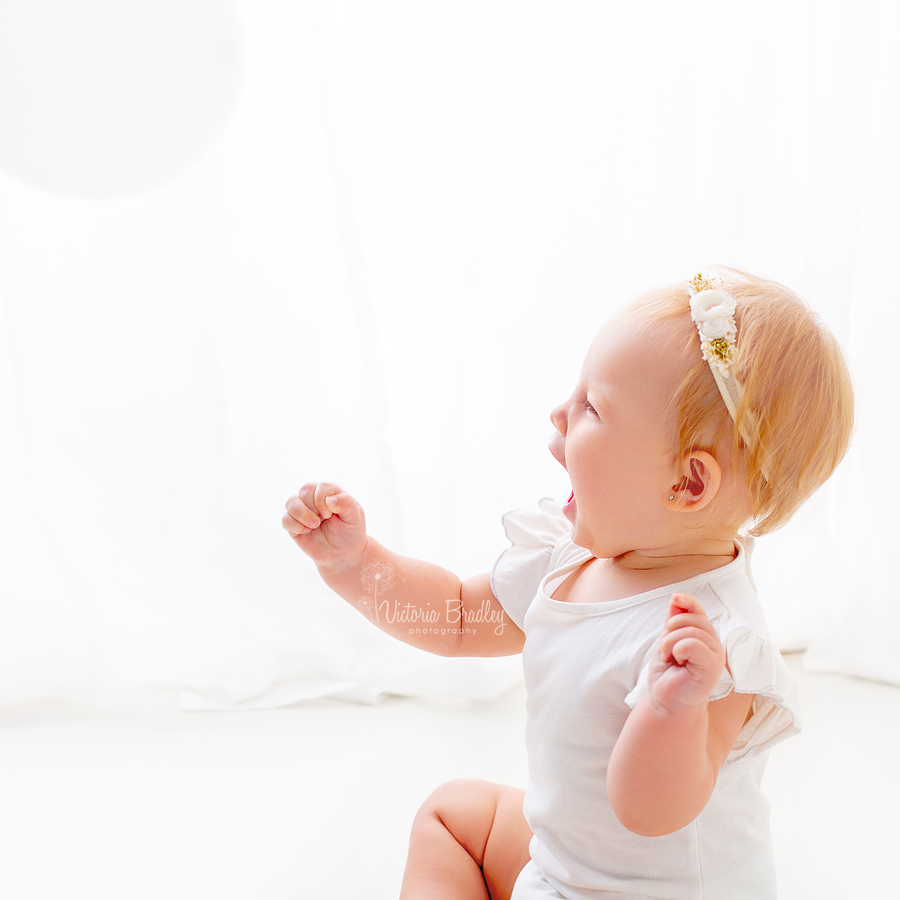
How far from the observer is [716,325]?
731mm

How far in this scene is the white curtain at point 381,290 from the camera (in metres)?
1.27

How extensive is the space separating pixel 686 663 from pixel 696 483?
0.17 m

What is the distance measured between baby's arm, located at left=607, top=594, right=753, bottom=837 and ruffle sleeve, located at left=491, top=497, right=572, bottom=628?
27 cm

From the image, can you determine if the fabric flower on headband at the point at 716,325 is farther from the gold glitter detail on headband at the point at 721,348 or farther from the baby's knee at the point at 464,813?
the baby's knee at the point at 464,813

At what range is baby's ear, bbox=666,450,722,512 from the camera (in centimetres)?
74

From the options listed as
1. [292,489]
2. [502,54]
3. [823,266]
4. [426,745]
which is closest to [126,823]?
[426,745]

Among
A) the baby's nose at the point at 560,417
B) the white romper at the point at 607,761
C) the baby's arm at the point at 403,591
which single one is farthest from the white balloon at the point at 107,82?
the white romper at the point at 607,761

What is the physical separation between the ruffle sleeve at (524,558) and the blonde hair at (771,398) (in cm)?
23

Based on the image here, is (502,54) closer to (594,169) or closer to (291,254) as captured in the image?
(594,169)

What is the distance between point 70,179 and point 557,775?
2.99 ft

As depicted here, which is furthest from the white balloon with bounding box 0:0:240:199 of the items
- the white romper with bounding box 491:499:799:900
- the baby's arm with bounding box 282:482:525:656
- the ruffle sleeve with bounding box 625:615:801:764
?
the ruffle sleeve with bounding box 625:615:801:764

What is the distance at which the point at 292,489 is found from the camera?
1376 millimetres

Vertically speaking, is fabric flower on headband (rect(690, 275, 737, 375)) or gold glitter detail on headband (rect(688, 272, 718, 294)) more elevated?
gold glitter detail on headband (rect(688, 272, 718, 294))

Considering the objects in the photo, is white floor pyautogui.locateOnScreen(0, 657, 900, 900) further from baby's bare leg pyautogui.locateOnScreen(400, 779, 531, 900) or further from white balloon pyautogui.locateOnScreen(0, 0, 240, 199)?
white balloon pyautogui.locateOnScreen(0, 0, 240, 199)
